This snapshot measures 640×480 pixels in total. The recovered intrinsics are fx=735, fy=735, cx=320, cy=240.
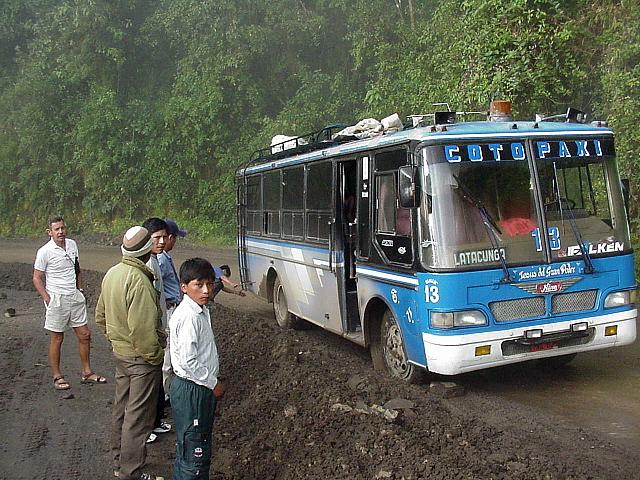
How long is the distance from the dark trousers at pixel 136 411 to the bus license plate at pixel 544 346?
345 cm

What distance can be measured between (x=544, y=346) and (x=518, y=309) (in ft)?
1.50

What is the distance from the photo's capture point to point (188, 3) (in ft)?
96.2

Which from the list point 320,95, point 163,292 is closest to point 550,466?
point 163,292

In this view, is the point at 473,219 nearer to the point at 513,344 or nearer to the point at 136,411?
the point at 513,344

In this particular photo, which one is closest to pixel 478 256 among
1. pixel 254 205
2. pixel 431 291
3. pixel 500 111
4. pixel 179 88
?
pixel 431 291

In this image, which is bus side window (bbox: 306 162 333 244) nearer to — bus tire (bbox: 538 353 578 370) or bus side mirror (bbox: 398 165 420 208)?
bus side mirror (bbox: 398 165 420 208)

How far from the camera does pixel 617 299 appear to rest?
715cm

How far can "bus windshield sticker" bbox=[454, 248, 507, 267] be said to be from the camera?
21.7 feet

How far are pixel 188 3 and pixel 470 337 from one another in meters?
25.8

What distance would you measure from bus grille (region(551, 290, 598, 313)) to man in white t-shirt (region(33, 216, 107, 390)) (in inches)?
193

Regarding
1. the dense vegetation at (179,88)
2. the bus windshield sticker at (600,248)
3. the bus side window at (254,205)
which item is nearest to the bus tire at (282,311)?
the bus side window at (254,205)

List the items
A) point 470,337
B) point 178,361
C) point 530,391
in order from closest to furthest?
1. point 178,361
2. point 470,337
3. point 530,391

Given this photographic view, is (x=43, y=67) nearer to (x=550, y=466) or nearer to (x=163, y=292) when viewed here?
(x=163, y=292)

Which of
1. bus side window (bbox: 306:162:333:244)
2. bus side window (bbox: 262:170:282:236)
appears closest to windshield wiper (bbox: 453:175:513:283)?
bus side window (bbox: 306:162:333:244)
